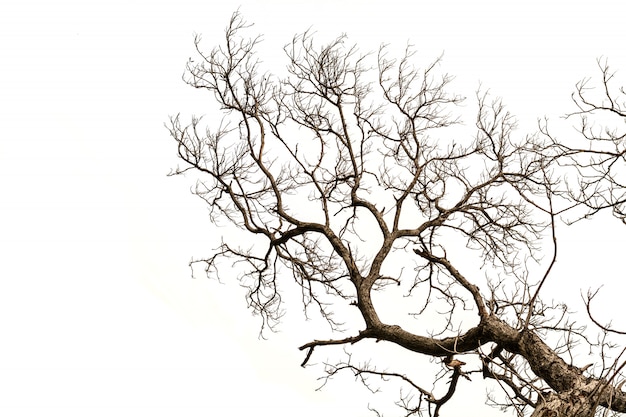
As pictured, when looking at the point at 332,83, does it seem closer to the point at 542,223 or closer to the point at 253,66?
the point at 253,66

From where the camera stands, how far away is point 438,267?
304 inches

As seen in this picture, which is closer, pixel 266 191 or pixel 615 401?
pixel 615 401

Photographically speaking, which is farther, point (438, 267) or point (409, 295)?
point (409, 295)

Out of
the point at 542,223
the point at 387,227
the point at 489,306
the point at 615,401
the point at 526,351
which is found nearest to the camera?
the point at 615,401

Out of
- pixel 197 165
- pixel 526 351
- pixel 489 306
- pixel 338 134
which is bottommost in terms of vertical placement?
pixel 526 351

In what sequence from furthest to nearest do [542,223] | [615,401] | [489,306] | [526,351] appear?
1. [542,223]
2. [489,306]
3. [526,351]
4. [615,401]

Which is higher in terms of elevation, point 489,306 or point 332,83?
point 332,83

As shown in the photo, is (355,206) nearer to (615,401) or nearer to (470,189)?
(470,189)

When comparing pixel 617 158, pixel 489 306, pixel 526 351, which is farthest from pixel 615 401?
pixel 617 158

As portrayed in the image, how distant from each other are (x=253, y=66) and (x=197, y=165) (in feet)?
4.55

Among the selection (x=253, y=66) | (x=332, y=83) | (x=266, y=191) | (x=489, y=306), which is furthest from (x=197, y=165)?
(x=489, y=306)

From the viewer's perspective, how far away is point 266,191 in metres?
8.20

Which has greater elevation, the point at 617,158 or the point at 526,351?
the point at 617,158

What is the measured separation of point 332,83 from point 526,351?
3.96 m
